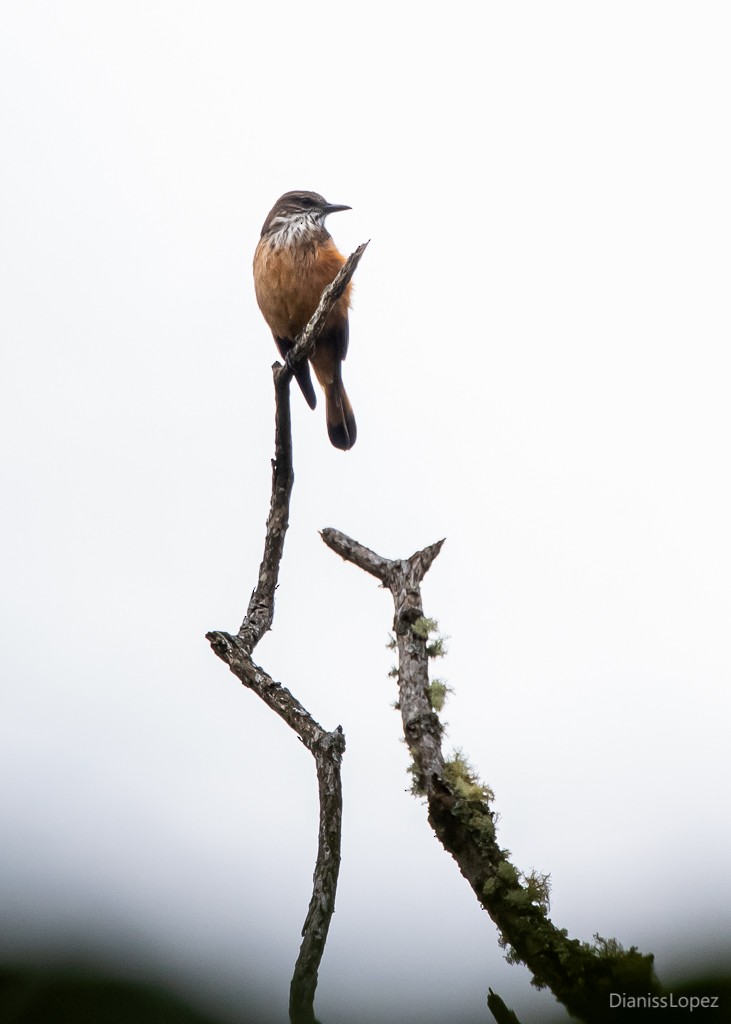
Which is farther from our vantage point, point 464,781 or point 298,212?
point 298,212

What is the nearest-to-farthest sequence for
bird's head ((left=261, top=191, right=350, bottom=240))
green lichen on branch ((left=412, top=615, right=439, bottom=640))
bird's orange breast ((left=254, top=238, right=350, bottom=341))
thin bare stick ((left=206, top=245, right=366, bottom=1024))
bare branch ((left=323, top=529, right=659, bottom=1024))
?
bare branch ((left=323, top=529, right=659, bottom=1024))
thin bare stick ((left=206, top=245, right=366, bottom=1024))
green lichen on branch ((left=412, top=615, right=439, bottom=640))
bird's orange breast ((left=254, top=238, right=350, bottom=341))
bird's head ((left=261, top=191, right=350, bottom=240))

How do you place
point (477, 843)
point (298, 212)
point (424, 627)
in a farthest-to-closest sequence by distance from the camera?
point (298, 212), point (424, 627), point (477, 843)

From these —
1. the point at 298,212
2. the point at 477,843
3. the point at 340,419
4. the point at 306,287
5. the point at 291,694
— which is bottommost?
the point at 477,843

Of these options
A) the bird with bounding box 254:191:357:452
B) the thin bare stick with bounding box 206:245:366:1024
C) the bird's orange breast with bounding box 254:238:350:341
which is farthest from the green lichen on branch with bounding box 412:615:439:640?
the bird's orange breast with bounding box 254:238:350:341

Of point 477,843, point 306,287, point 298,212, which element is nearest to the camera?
point 477,843

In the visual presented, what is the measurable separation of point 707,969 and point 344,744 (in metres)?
2.34

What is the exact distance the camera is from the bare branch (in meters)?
2.16

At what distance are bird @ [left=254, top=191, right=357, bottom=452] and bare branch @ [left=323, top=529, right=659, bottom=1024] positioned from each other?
3186mm

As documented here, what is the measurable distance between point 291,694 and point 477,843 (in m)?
0.94

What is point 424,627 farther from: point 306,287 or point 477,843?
point 306,287

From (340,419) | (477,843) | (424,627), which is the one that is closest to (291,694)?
(424,627)

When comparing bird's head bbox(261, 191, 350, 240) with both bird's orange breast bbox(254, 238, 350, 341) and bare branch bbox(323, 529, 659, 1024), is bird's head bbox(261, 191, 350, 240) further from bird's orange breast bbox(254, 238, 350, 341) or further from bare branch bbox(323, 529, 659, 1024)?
bare branch bbox(323, 529, 659, 1024)

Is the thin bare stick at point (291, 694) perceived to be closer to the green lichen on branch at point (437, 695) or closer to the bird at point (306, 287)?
the green lichen on branch at point (437, 695)

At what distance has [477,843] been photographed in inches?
112
